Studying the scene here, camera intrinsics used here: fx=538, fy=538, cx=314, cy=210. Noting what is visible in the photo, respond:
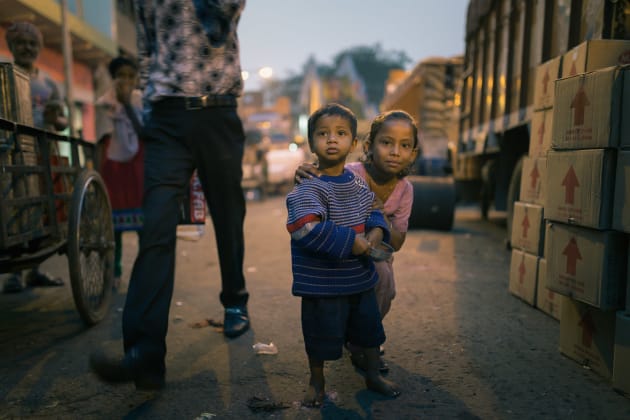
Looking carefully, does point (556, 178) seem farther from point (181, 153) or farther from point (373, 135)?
point (181, 153)

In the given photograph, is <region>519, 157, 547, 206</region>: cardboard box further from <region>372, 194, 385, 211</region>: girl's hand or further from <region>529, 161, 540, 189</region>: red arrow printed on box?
<region>372, 194, 385, 211</region>: girl's hand

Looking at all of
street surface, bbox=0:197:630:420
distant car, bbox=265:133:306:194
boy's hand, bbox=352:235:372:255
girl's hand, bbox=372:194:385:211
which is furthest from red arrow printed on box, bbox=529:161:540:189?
distant car, bbox=265:133:306:194

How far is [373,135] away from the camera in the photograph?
255 centimetres

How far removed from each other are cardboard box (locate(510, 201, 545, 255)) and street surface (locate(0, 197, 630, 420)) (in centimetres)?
40

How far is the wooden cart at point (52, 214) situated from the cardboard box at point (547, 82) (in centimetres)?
301

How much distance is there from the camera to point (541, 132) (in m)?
3.80

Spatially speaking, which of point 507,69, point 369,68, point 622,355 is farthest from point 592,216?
point 369,68

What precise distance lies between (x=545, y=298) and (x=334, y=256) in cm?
213

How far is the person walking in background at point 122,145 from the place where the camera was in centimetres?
424

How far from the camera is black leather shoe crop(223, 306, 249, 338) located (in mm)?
3068

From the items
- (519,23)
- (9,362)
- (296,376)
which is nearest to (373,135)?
(296,376)

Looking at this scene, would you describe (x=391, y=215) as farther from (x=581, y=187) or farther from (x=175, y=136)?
(x=175, y=136)

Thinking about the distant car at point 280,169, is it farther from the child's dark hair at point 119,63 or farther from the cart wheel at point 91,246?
the cart wheel at point 91,246

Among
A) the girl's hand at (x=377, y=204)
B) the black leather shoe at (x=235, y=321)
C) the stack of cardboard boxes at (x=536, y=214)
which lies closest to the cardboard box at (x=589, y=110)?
A: the stack of cardboard boxes at (x=536, y=214)
